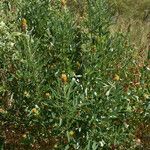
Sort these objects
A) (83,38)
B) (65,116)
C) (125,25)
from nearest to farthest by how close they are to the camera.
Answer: (65,116)
(83,38)
(125,25)

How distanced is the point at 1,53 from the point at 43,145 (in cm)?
88

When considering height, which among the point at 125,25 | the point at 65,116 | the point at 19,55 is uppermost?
the point at 19,55

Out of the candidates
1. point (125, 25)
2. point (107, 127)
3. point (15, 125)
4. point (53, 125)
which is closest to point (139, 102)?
point (107, 127)

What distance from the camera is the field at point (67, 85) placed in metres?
3.78

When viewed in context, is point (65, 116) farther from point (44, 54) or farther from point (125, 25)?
point (125, 25)

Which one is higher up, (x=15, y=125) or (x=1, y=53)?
(x=1, y=53)

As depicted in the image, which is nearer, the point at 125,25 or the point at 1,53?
the point at 1,53

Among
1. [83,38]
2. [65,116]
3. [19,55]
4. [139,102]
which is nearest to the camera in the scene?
[65,116]

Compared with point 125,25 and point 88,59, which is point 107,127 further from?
point 125,25

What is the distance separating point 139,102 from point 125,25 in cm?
388

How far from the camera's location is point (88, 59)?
418 centimetres

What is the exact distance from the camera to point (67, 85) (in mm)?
3654

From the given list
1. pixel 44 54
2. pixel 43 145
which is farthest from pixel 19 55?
pixel 43 145

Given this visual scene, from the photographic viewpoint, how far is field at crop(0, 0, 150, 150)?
378 centimetres
